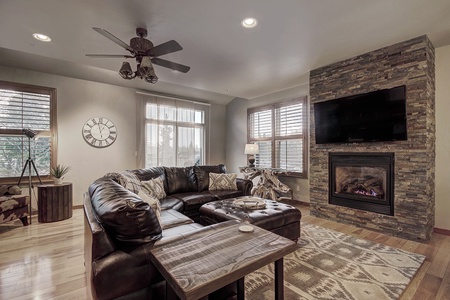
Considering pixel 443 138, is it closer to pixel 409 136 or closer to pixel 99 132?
pixel 409 136

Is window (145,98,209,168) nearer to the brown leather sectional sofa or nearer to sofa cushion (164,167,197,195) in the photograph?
sofa cushion (164,167,197,195)

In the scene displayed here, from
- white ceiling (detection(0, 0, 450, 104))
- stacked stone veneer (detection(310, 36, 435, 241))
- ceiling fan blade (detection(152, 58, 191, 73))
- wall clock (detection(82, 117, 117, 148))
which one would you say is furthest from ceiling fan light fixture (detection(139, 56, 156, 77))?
stacked stone veneer (detection(310, 36, 435, 241))

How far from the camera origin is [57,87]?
425 cm

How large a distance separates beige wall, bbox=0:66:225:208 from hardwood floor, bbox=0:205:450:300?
1280 millimetres

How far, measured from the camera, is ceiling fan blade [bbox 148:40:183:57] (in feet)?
7.41

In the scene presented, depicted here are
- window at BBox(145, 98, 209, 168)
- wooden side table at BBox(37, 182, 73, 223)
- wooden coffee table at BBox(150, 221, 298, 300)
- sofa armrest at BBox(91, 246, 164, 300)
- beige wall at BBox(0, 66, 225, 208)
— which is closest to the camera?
wooden coffee table at BBox(150, 221, 298, 300)

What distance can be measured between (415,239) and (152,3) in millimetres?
4324

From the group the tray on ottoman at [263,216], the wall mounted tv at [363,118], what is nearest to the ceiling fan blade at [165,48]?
the tray on ottoman at [263,216]

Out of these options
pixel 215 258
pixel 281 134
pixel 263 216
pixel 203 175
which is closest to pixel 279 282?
pixel 215 258

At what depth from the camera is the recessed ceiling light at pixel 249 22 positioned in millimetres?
2383

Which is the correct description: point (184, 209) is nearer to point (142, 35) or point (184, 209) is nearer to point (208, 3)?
point (142, 35)

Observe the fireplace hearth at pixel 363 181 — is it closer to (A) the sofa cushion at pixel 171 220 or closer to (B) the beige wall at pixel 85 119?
(A) the sofa cushion at pixel 171 220

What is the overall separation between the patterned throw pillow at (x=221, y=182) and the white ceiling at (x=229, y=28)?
2033mm

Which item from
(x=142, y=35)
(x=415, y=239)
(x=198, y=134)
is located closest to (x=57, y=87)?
(x=142, y=35)
